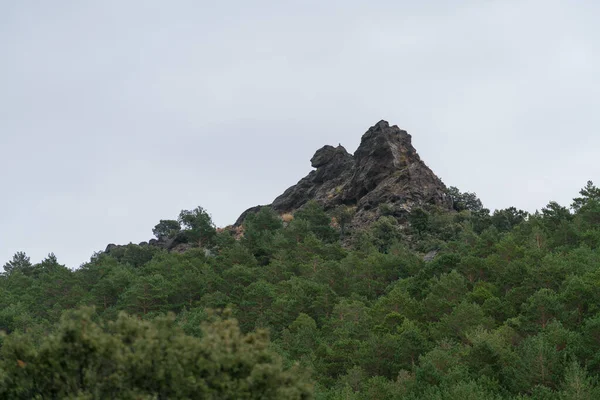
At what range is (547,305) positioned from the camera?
1609 inches

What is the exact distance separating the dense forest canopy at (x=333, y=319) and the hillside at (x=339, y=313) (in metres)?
0.10

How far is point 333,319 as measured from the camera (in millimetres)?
51406

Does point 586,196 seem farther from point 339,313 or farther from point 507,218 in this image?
point 339,313

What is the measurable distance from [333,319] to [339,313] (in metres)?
1.54

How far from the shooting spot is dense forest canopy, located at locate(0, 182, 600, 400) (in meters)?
15.8

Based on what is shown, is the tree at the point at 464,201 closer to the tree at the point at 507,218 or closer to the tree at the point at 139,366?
the tree at the point at 507,218

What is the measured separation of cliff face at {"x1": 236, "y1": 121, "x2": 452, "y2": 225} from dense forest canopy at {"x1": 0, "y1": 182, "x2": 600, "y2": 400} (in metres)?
6.00

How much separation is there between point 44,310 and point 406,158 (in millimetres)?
75535

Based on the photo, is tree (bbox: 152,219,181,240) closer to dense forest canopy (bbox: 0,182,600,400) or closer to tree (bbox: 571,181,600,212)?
dense forest canopy (bbox: 0,182,600,400)

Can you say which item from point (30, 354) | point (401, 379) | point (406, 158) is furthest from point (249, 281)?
point (406, 158)

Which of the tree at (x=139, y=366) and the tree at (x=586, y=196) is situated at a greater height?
the tree at (x=586, y=196)

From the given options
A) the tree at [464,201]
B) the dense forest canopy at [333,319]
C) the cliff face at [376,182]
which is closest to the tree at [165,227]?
the cliff face at [376,182]

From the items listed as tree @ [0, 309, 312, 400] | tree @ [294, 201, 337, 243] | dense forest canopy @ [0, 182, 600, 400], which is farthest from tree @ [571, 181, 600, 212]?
tree @ [0, 309, 312, 400]

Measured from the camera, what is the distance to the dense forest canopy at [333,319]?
15836mm
